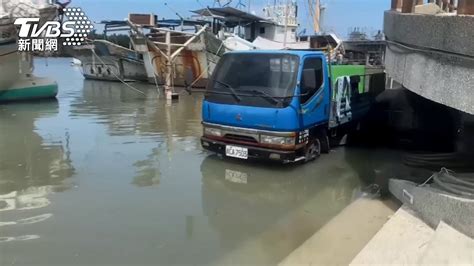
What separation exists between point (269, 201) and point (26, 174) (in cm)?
433

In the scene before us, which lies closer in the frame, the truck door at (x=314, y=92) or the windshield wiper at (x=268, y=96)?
the windshield wiper at (x=268, y=96)

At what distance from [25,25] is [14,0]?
1063 millimetres

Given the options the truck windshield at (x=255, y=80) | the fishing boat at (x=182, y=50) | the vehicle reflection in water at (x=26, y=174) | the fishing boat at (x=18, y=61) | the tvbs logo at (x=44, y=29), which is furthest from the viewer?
the fishing boat at (x=182, y=50)

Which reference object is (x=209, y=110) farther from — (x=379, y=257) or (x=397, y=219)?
(x=379, y=257)

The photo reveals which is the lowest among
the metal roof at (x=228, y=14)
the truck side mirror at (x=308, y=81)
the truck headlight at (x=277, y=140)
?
the truck headlight at (x=277, y=140)

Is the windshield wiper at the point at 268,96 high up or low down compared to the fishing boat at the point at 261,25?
down

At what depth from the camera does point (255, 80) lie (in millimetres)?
7746

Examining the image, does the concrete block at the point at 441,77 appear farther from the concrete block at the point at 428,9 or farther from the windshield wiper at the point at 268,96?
the windshield wiper at the point at 268,96

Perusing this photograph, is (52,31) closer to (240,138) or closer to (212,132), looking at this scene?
(212,132)

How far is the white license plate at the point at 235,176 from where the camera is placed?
7.37 metres

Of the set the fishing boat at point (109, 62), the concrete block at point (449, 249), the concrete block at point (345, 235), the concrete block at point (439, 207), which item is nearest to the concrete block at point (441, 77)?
the concrete block at point (439, 207)

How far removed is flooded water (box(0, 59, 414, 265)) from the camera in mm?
4805

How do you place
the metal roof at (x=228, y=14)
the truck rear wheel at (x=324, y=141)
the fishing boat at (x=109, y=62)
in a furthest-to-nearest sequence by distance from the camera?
the fishing boat at (x=109, y=62)
the metal roof at (x=228, y=14)
the truck rear wheel at (x=324, y=141)

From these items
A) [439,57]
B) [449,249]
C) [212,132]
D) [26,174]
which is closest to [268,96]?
[212,132]
